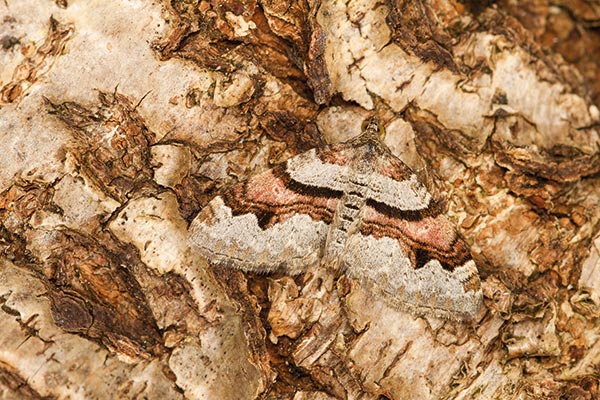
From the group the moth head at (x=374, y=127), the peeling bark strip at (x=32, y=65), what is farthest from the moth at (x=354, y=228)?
the peeling bark strip at (x=32, y=65)

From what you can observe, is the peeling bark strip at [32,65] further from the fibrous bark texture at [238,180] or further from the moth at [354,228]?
the moth at [354,228]

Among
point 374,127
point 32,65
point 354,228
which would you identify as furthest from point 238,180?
point 32,65

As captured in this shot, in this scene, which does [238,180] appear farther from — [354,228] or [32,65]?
[32,65]

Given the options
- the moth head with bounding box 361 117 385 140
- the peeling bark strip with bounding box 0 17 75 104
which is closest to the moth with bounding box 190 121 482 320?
the moth head with bounding box 361 117 385 140

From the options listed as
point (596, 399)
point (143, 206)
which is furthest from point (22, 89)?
point (596, 399)

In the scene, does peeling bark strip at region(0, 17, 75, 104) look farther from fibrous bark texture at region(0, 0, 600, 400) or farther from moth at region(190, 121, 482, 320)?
moth at region(190, 121, 482, 320)

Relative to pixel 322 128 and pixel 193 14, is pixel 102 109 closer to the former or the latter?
pixel 193 14
